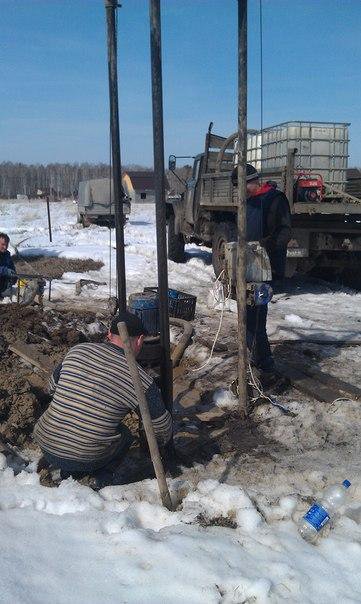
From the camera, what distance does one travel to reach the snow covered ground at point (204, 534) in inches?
108

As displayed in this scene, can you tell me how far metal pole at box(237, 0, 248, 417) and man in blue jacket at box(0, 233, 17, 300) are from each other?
4.74 meters

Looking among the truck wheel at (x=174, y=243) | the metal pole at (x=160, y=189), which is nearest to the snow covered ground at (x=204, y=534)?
the metal pole at (x=160, y=189)

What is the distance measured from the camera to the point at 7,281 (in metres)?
9.10

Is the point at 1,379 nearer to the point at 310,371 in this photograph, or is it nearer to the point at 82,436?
the point at 82,436

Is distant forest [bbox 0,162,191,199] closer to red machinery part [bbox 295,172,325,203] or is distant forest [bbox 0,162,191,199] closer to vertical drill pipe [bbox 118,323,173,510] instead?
red machinery part [bbox 295,172,325,203]

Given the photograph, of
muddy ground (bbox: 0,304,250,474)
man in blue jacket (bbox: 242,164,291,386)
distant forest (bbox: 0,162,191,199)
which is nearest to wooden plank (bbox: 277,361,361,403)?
man in blue jacket (bbox: 242,164,291,386)

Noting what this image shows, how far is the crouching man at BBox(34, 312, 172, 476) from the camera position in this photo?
3.59 m

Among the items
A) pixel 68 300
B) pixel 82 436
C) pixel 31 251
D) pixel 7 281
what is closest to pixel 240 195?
pixel 82 436

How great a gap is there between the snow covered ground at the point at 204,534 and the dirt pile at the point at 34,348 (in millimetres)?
610

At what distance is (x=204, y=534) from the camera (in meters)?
3.18

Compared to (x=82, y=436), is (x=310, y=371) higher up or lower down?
lower down

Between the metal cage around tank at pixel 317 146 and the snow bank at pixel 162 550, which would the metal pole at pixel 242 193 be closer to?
the snow bank at pixel 162 550

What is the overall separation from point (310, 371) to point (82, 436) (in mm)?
3235

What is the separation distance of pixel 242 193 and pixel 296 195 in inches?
216
